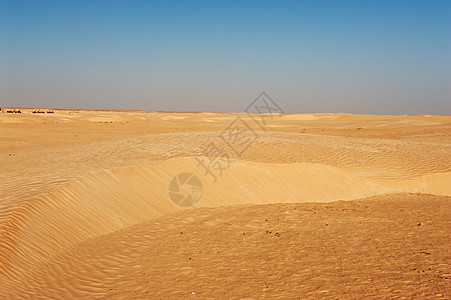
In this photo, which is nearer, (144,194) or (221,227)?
(221,227)

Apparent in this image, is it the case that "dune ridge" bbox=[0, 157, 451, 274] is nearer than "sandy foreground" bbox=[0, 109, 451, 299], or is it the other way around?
"sandy foreground" bbox=[0, 109, 451, 299]

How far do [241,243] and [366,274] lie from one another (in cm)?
224

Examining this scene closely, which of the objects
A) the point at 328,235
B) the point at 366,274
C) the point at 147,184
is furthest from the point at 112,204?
the point at 366,274

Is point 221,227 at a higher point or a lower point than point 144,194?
lower

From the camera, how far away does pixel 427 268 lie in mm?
4980

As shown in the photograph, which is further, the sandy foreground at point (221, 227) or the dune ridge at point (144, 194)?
the dune ridge at point (144, 194)

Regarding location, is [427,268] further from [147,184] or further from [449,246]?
[147,184]

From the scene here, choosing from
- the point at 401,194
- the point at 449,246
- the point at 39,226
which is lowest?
the point at 401,194

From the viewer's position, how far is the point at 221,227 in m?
7.36

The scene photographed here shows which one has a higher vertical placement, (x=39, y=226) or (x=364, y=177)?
(x=39, y=226)

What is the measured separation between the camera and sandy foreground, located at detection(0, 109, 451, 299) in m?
4.76

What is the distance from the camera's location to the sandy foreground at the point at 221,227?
476cm

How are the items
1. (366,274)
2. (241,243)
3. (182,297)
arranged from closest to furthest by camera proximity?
1. (182,297)
2. (366,274)
3. (241,243)

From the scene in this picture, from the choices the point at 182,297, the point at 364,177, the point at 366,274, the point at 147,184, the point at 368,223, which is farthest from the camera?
the point at 364,177
